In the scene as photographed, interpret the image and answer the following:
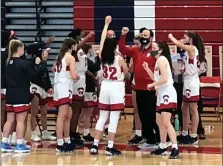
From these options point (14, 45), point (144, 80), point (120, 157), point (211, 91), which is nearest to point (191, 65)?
point (144, 80)

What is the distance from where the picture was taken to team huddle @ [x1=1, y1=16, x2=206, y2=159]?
760 centimetres

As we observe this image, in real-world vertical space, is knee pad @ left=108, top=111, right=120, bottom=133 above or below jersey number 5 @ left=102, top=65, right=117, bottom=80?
below

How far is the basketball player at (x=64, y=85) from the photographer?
7860 mm

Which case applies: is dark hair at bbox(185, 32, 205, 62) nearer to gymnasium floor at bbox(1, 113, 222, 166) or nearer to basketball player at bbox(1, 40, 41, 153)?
gymnasium floor at bbox(1, 113, 222, 166)

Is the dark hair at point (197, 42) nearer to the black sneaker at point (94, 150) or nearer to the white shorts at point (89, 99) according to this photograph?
the white shorts at point (89, 99)

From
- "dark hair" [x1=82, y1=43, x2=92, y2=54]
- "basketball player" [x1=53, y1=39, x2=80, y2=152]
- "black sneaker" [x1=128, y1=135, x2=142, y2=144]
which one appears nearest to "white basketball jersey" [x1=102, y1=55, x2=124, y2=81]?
"basketball player" [x1=53, y1=39, x2=80, y2=152]

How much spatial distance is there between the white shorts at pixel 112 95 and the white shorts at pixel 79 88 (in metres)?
0.93

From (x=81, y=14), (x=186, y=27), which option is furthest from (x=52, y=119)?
(x=186, y=27)

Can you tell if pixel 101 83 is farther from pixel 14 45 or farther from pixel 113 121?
pixel 14 45

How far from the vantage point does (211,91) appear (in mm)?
11641

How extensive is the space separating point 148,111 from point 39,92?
1931 mm

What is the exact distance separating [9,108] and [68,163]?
1.29 meters

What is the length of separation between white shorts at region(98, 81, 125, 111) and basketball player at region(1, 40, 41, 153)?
3.27 ft

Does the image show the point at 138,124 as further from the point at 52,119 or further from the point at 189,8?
the point at 189,8
